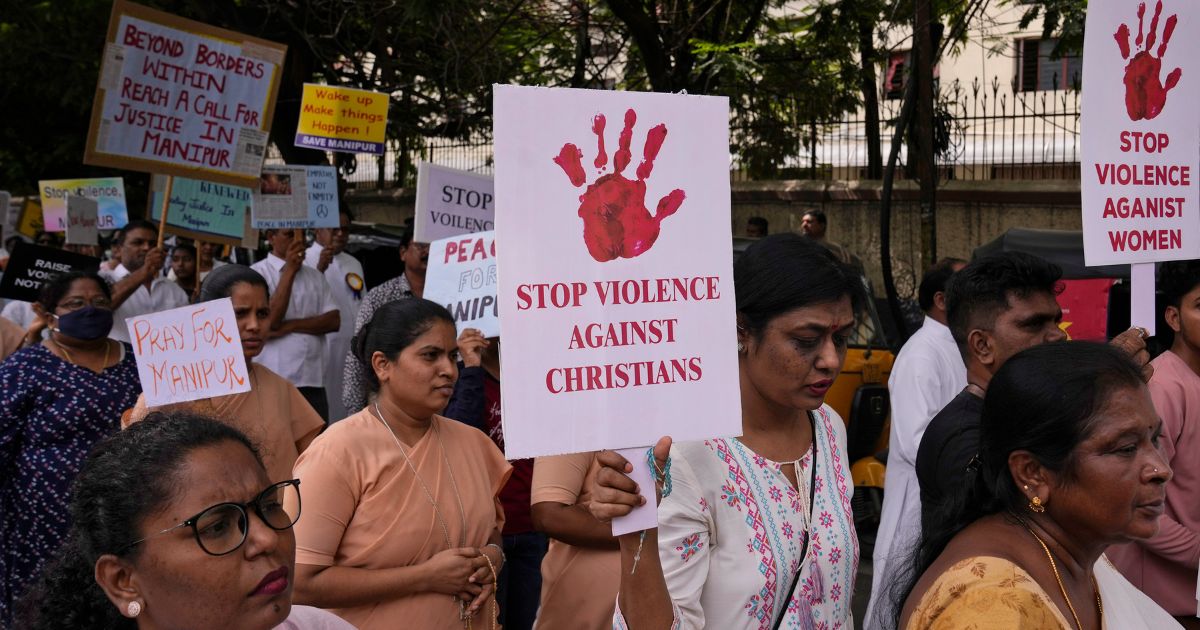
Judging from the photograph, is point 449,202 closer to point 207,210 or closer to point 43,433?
point 207,210

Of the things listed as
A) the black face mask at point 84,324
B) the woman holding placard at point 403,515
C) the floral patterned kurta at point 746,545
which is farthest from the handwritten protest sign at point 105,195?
the floral patterned kurta at point 746,545

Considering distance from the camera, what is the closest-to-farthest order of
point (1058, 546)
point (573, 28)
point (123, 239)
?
point (1058, 546) < point (123, 239) < point (573, 28)

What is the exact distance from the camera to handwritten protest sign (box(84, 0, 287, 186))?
7965 mm

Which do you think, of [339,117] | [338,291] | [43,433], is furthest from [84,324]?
[339,117]

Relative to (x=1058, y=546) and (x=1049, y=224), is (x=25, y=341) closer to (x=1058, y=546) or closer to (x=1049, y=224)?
(x=1058, y=546)

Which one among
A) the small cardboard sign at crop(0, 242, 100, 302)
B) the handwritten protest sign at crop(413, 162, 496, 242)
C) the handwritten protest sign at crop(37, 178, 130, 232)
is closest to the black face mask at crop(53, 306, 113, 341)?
the small cardboard sign at crop(0, 242, 100, 302)

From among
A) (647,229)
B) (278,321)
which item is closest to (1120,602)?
(647,229)

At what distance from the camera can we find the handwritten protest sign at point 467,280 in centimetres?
608

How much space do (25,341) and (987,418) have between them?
231 inches

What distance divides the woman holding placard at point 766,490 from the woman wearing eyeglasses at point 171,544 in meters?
0.65

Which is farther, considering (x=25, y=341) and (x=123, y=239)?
(x=123, y=239)

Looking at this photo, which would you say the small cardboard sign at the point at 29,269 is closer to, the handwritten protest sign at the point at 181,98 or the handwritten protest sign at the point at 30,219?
the handwritten protest sign at the point at 181,98

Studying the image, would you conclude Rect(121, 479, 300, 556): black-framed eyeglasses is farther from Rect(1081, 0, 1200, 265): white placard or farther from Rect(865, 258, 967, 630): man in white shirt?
Rect(1081, 0, 1200, 265): white placard

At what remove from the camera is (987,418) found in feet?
8.40
